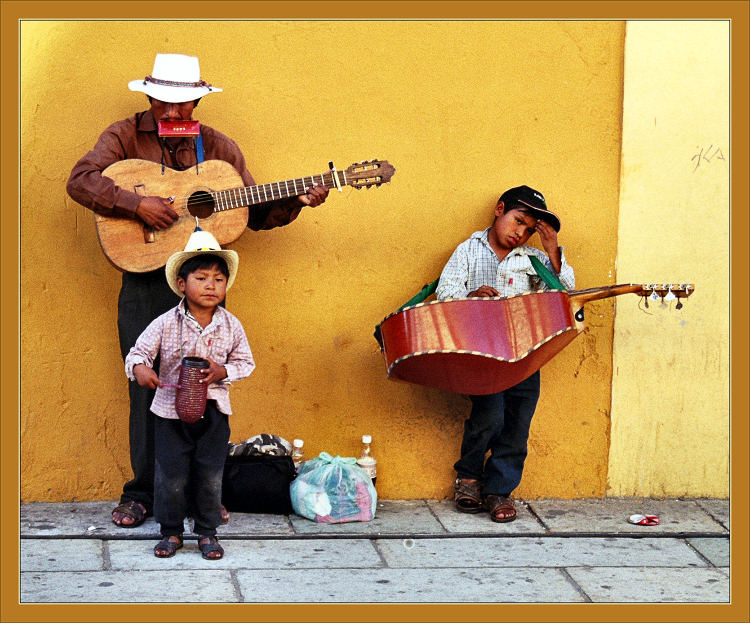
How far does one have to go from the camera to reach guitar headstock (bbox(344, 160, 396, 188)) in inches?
217

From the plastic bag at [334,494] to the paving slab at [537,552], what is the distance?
290 mm

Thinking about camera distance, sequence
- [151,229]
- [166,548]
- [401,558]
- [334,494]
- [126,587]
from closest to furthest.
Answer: [126,587], [166,548], [401,558], [151,229], [334,494]

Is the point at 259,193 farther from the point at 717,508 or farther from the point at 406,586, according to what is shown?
the point at 717,508

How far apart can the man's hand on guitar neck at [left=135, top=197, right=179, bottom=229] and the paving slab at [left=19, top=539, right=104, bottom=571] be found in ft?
4.84

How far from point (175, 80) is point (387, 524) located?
235cm

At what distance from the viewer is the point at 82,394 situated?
591cm

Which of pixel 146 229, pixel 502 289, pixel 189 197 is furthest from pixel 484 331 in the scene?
pixel 146 229

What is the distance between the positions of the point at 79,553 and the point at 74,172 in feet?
5.61

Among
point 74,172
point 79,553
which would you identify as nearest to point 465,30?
point 74,172

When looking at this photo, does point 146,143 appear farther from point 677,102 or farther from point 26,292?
point 677,102

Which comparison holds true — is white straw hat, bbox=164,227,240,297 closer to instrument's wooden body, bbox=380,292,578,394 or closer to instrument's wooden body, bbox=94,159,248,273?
instrument's wooden body, bbox=94,159,248,273

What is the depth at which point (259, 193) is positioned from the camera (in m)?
5.45

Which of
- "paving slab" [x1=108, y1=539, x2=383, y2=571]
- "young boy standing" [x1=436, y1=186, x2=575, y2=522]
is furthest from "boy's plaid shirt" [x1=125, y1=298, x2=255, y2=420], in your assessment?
"young boy standing" [x1=436, y1=186, x2=575, y2=522]

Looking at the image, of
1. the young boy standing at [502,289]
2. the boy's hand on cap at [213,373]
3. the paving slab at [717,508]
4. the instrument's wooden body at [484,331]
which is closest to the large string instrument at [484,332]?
the instrument's wooden body at [484,331]
